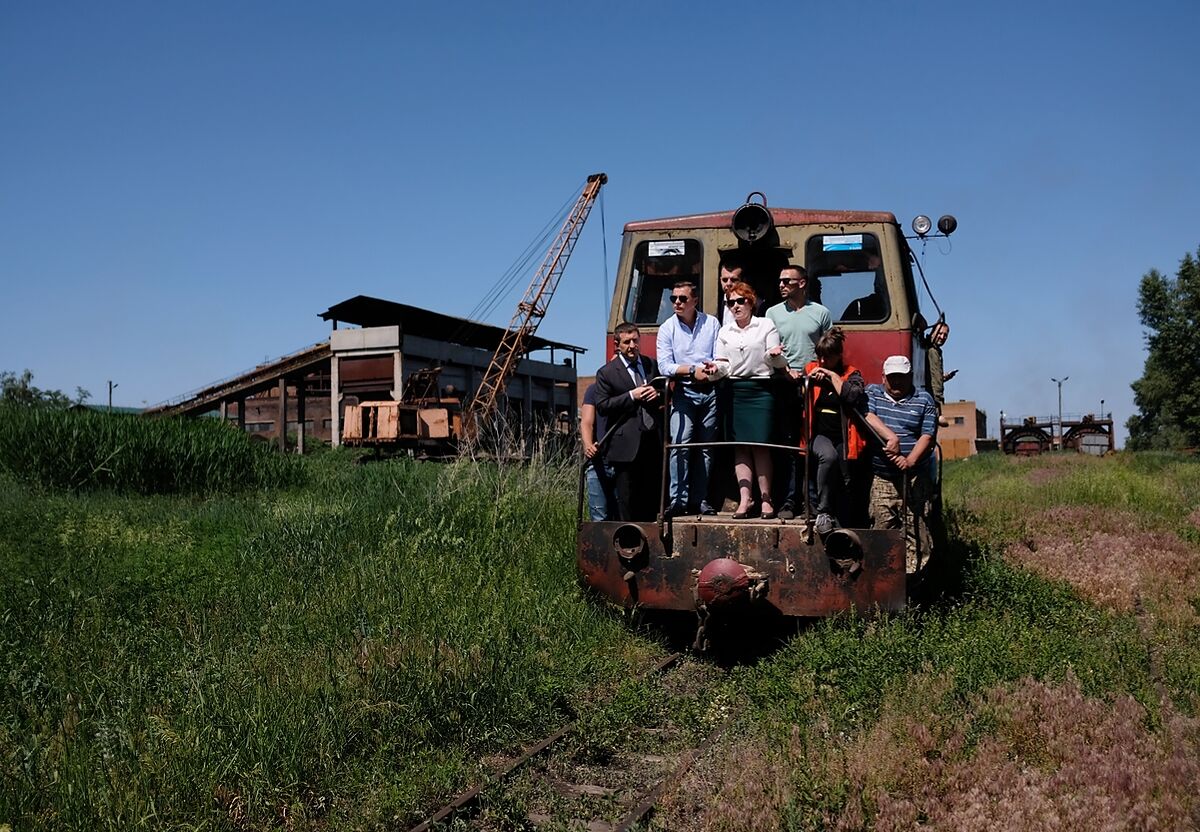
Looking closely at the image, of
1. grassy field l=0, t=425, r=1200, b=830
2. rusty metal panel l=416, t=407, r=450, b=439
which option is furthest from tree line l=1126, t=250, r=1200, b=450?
grassy field l=0, t=425, r=1200, b=830

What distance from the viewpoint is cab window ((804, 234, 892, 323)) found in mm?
8156

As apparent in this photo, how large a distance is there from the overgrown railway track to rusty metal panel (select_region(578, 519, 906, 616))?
0.64 m

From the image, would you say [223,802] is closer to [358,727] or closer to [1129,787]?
[358,727]

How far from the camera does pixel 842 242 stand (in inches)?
324

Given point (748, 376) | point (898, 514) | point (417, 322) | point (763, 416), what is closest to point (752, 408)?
point (763, 416)

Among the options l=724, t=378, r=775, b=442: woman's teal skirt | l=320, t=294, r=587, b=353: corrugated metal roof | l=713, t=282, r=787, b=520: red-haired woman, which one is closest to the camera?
l=713, t=282, r=787, b=520: red-haired woman

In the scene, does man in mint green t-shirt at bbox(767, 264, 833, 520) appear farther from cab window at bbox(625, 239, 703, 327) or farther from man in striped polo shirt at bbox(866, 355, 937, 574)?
cab window at bbox(625, 239, 703, 327)

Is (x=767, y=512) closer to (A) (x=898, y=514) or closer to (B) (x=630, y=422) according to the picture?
(A) (x=898, y=514)

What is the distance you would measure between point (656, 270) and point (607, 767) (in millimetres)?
4463

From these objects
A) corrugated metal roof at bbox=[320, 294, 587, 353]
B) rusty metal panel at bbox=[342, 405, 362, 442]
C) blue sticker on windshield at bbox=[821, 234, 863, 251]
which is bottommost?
rusty metal panel at bbox=[342, 405, 362, 442]

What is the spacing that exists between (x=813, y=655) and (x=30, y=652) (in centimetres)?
472

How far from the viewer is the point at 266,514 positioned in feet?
38.1

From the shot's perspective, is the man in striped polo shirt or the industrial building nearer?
the man in striped polo shirt

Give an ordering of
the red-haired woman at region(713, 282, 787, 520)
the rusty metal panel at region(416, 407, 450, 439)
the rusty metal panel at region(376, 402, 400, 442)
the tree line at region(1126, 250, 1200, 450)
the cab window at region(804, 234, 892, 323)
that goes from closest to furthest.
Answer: the red-haired woman at region(713, 282, 787, 520) → the cab window at region(804, 234, 892, 323) → the rusty metal panel at region(376, 402, 400, 442) → the rusty metal panel at region(416, 407, 450, 439) → the tree line at region(1126, 250, 1200, 450)
